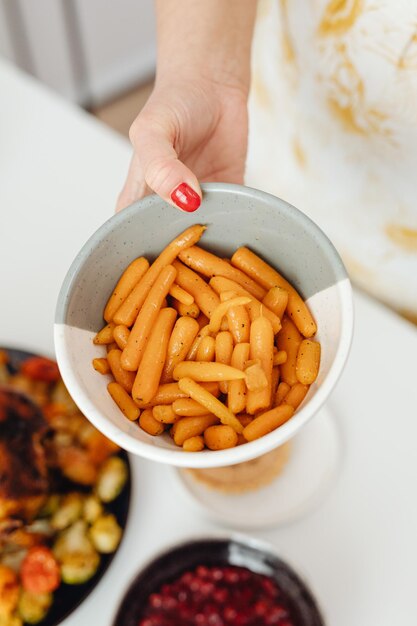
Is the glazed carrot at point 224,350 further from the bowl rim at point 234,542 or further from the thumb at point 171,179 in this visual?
the bowl rim at point 234,542

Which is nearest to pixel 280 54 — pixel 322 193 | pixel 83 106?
pixel 322 193

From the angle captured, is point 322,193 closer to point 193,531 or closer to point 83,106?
point 193,531

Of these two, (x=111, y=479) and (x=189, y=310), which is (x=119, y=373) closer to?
(x=189, y=310)

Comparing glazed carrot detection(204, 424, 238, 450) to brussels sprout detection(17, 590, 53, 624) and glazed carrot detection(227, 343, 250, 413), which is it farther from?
brussels sprout detection(17, 590, 53, 624)

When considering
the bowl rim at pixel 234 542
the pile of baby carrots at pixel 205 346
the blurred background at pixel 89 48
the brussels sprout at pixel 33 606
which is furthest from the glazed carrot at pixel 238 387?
the blurred background at pixel 89 48

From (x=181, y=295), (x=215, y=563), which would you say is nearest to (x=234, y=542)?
(x=215, y=563)

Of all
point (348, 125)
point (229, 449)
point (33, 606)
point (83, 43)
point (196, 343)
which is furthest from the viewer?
point (83, 43)
